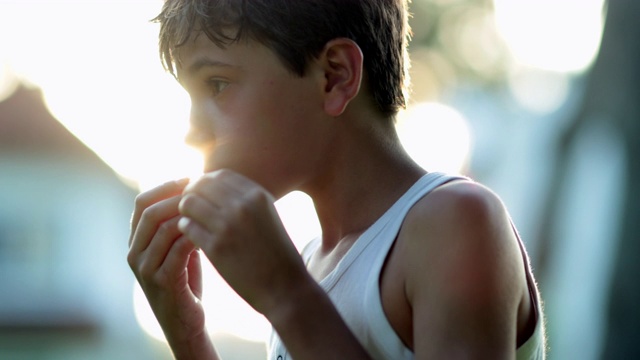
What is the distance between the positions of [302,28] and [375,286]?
646mm

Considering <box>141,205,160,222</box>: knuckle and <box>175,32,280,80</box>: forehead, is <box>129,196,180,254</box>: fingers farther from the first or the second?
<box>175,32,280,80</box>: forehead

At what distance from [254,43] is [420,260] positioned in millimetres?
650

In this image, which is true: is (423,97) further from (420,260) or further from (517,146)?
(420,260)

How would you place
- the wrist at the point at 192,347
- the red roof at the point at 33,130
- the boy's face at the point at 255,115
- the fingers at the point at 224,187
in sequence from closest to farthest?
the fingers at the point at 224,187
the boy's face at the point at 255,115
the wrist at the point at 192,347
the red roof at the point at 33,130

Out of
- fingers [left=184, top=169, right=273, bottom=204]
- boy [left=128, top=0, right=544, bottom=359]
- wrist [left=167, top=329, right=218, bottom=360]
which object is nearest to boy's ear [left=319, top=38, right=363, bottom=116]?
boy [left=128, top=0, right=544, bottom=359]

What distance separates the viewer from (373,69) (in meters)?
2.37

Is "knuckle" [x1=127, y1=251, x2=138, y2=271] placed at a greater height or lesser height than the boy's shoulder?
greater

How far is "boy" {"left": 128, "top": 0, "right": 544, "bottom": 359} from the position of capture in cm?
185

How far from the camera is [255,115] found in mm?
2150

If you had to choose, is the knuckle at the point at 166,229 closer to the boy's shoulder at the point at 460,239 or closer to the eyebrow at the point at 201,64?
the eyebrow at the point at 201,64

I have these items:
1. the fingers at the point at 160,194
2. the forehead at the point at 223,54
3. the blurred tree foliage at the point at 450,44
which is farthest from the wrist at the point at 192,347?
the blurred tree foliage at the point at 450,44

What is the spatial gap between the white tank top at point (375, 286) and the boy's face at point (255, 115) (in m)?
0.23

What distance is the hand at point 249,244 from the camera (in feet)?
6.19

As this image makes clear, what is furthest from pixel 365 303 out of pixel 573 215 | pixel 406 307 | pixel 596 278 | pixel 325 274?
pixel 573 215
